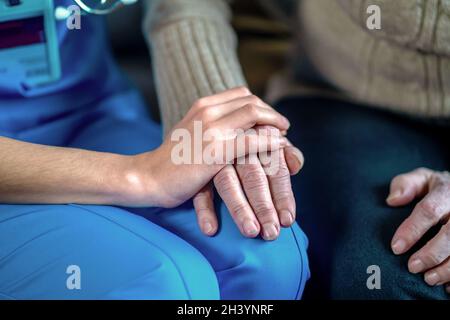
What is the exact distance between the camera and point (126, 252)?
57cm

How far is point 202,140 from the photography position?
624mm

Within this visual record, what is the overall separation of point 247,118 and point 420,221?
0.68ft

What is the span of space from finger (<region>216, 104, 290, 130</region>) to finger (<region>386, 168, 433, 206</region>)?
0.52 ft

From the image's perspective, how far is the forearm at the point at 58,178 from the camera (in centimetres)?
61

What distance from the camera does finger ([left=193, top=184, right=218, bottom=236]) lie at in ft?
2.04

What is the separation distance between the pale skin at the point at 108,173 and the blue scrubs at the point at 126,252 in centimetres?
1

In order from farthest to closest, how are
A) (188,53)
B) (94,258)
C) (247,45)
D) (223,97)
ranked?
1. (247,45)
2. (188,53)
3. (223,97)
4. (94,258)

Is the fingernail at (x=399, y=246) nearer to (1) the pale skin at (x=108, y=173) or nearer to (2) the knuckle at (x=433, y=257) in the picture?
(2) the knuckle at (x=433, y=257)

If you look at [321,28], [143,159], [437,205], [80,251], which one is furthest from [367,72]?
[80,251]

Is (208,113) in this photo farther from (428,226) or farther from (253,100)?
(428,226)

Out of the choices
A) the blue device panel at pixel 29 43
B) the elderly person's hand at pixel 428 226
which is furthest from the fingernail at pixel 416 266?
the blue device panel at pixel 29 43

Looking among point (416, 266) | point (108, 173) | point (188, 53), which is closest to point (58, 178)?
point (108, 173)
